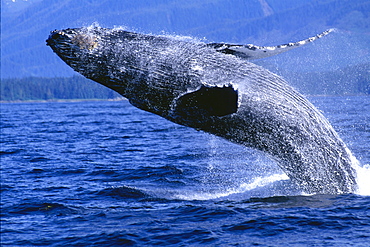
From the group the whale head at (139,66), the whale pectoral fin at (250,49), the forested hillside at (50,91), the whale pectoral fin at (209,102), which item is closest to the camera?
the whale pectoral fin at (209,102)

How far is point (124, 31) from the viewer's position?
8406 millimetres

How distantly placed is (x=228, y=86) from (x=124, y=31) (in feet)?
7.33

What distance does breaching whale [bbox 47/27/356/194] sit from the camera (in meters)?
7.99

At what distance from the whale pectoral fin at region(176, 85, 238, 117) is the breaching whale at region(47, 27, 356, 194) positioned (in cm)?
2

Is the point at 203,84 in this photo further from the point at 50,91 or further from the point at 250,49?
the point at 50,91

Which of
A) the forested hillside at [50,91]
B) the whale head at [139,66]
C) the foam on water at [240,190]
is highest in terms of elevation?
the forested hillside at [50,91]

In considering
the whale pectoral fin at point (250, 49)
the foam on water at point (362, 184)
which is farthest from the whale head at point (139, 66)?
the foam on water at point (362, 184)

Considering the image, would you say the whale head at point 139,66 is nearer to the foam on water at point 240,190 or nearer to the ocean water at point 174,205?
the ocean water at point 174,205

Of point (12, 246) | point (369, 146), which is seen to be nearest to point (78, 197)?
point (12, 246)

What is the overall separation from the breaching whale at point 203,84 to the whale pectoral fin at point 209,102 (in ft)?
0.06

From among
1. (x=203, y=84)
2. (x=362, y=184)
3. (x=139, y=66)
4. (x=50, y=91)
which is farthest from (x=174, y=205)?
(x=50, y=91)

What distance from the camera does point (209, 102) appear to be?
758 centimetres

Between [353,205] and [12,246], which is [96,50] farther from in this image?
[353,205]

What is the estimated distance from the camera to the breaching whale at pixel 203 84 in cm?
799
